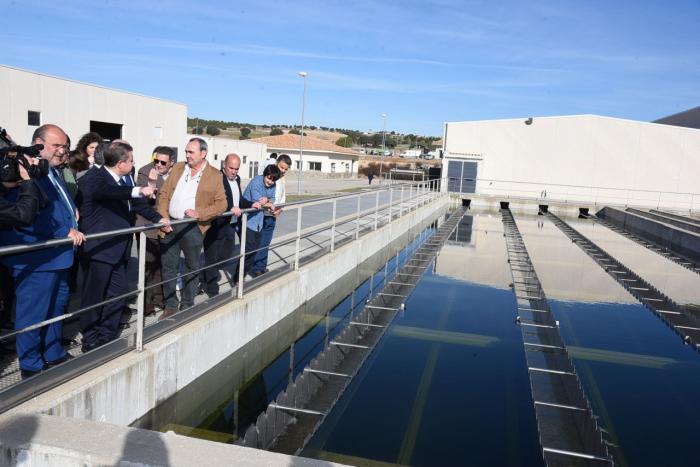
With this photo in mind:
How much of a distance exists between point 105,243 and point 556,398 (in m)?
4.08

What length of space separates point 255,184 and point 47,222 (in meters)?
4.09

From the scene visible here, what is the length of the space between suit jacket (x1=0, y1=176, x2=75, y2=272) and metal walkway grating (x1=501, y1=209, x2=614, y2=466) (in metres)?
3.51

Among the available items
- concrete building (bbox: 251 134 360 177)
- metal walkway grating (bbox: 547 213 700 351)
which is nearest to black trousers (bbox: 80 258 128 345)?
metal walkway grating (bbox: 547 213 700 351)

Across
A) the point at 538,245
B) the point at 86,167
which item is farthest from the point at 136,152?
the point at 86,167

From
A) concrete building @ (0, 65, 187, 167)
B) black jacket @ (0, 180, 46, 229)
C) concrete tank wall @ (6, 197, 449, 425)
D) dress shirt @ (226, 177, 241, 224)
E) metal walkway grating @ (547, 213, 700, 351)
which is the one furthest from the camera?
concrete building @ (0, 65, 187, 167)

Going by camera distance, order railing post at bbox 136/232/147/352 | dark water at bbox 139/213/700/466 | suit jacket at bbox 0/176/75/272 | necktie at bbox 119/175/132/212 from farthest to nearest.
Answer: necktie at bbox 119/175/132/212 < dark water at bbox 139/213/700/466 < railing post at bbox 136/232/147/352 < suit jacket at bbox 0/176/75/272

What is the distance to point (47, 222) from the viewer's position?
3.66 m

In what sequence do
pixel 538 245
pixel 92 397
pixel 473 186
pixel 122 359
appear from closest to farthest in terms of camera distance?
pixel 92 397, pixel 122 359, pixel 538 245, pixel 473 186

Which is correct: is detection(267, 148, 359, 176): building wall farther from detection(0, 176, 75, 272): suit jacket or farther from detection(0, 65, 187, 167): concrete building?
detection(0, 176, 75, 272): suit jacket

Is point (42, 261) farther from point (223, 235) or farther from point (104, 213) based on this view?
point (223, 235)

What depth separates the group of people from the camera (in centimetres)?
362

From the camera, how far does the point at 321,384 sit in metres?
5.52

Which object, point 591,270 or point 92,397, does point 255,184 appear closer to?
point 92,397

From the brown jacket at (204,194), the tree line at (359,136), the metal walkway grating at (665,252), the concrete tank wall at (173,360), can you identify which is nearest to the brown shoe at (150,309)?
the concrete tank wall at (173,360)
